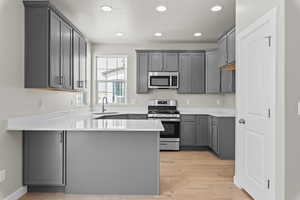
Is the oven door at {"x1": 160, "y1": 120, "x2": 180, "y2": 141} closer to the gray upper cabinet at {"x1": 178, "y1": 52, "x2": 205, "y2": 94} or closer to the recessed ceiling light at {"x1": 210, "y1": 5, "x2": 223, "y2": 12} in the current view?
the gray upper cabinet at {"x1": 178, "y1": 52, "x2": 205, "y2": 94}

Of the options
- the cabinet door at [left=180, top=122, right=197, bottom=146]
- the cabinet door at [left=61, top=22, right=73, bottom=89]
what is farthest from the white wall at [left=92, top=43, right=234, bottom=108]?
the cabinet door at [left=61, top=22, right=73, bottom=89]

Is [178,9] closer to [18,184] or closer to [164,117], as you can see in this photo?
[164,117]

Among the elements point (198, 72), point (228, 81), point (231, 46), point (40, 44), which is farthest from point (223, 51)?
point (40, 44)

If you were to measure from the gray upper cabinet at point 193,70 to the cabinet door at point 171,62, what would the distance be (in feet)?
0.34

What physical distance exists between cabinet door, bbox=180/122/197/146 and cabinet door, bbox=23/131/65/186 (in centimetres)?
315

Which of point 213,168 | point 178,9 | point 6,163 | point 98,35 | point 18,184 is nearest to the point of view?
point 6,163

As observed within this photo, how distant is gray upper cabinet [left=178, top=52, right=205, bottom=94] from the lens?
5.50 m

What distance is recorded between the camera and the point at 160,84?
5488 millimetres

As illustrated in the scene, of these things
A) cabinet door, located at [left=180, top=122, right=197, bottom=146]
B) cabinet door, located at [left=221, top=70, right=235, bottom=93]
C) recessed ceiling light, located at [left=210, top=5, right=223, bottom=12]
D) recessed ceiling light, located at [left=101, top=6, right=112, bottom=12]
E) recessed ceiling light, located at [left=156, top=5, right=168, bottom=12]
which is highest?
recessed ceiling light, located at [left=101, top=6, right=112, bottom=12]

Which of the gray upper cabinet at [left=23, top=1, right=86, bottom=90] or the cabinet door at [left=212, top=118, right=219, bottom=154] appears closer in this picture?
the gray upper cabinet at [left=23, top=1, right=86, bottom=90]

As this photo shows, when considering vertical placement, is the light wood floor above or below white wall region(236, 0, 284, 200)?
below

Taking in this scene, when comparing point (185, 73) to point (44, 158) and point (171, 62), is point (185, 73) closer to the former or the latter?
point (171, 62)
